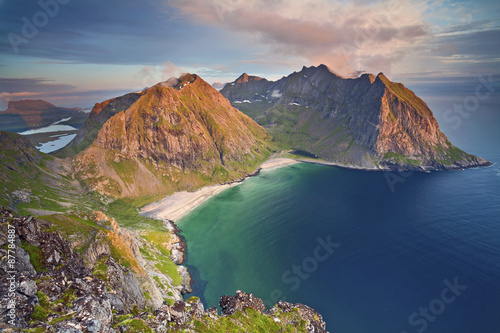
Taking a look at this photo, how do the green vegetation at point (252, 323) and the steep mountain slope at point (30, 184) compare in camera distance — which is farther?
the steep mountain slope at point (30, 184)

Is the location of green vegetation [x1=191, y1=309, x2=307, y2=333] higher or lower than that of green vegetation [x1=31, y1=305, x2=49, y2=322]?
lower

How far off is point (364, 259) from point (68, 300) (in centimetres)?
12511

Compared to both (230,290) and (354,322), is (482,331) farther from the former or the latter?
(230,290)

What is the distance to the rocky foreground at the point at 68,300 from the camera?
981 inches

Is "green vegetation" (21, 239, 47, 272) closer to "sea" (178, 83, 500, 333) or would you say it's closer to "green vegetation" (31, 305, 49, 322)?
"green vegetation" (31, 305, 49, 322)

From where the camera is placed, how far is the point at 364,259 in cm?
11481

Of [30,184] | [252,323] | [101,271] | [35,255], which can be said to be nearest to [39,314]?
[35,255]

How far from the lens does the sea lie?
86000 mm

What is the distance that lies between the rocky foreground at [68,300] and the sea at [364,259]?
49.8 m

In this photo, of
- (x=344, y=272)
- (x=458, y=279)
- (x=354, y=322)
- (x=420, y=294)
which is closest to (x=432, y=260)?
(x=458, y=279)

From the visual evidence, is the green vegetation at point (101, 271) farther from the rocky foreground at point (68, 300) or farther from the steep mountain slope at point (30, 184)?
the steep mountain slope at point (30, 184)

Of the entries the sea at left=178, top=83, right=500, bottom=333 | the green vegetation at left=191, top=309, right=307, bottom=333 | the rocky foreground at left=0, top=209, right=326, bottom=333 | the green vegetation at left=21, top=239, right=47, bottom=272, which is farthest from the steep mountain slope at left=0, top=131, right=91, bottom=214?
the green vegetation at left=191, top=309, right=307, bottom=333

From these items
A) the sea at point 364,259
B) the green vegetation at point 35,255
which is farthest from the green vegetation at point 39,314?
the sea at point 364,259

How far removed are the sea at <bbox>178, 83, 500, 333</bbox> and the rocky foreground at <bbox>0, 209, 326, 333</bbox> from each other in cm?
4984
